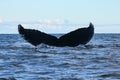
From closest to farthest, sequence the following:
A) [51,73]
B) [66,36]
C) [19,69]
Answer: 1. [51,73]
2. [19,69]
3. [66,36]

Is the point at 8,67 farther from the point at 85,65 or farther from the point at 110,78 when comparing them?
the point at 110,78

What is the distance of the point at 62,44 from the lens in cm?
3488

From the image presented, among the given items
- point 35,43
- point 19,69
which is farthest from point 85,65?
point 35,43

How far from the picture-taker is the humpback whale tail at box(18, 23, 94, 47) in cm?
3199

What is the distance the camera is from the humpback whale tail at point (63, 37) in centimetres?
3199

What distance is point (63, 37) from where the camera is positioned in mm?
32875

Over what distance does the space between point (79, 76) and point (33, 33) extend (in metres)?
16.8

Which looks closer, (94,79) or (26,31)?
(94,79)

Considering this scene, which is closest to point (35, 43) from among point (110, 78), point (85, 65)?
point (85, 65)

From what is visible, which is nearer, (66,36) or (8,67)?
(8,67)

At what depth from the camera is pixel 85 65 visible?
21.1 metres

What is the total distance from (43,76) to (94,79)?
2109 millimetres

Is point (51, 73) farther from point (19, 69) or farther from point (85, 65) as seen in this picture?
point (85, 65)

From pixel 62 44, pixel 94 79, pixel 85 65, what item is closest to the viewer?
pixel 94 79
